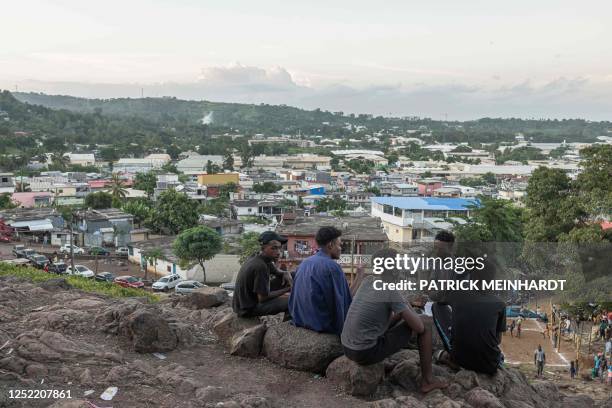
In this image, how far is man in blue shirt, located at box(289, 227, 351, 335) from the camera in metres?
4.79

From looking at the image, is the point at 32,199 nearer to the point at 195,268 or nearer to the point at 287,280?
the point at 195,268

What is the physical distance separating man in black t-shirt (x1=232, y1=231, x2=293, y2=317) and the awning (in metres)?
28.7

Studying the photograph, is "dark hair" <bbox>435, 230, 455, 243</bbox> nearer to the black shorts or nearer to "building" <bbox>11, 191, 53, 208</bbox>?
the black shorts

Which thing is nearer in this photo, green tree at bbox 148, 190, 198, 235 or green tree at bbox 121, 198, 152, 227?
green tree at bbox 148, 190, 198, 235

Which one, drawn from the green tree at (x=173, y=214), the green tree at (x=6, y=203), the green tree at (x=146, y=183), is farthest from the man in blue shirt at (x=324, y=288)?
the green tree at (x=146, y=183)

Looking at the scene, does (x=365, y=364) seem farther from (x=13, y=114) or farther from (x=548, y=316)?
(x=13, y=114)

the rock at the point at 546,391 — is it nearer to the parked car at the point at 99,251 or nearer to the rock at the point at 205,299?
the rock at the point at 205,299

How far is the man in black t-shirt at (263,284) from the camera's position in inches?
217

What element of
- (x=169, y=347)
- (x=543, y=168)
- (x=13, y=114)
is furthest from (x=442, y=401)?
(x=13, y=114)

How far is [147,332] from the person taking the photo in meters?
5.34

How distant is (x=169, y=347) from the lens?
5449 millimetres

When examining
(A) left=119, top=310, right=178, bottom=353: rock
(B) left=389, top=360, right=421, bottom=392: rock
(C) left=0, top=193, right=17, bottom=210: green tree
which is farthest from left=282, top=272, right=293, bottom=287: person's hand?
(C) left=0, top=193, right=17, bottom=210: green tree

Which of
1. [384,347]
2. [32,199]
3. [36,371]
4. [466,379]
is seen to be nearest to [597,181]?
[466,379]

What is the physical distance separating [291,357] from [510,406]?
170 centimetres
